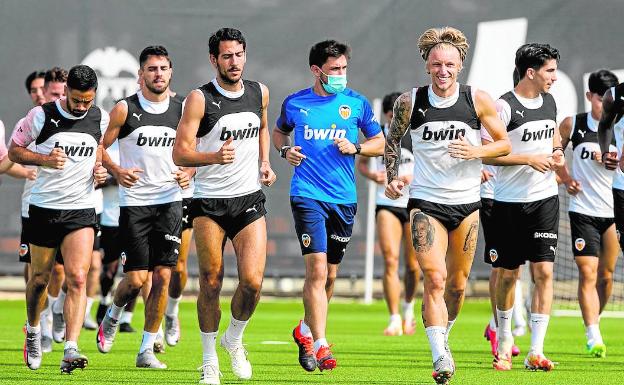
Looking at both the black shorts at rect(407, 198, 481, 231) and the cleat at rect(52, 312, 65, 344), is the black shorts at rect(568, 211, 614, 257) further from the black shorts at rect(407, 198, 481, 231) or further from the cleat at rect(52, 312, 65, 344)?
the cleat at rect(52, 312, 65, 344)

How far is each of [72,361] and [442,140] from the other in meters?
3.07

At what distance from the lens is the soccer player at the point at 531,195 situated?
10.5 meters

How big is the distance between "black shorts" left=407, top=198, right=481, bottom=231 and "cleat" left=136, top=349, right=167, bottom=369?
2.56 m

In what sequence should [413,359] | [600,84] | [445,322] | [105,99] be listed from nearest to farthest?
[445,322] < [413,359] < [600,84] < [105,99]

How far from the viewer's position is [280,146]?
10.8 m

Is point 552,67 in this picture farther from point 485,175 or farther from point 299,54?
point 299,54

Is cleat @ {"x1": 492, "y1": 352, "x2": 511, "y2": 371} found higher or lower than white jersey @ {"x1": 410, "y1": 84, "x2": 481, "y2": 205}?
lower

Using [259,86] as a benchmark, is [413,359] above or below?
below

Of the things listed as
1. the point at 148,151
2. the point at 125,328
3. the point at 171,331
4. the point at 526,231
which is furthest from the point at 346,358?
the point at 125,328

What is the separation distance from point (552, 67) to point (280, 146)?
223 centimetres

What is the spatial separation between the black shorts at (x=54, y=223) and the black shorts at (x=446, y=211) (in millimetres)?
2704

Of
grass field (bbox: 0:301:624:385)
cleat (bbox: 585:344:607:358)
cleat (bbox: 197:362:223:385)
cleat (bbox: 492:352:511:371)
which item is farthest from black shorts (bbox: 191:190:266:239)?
cleat (bbox: 585:344:607:358)

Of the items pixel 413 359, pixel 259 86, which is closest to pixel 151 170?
pixel 259 86

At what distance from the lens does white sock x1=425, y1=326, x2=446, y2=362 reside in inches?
333
